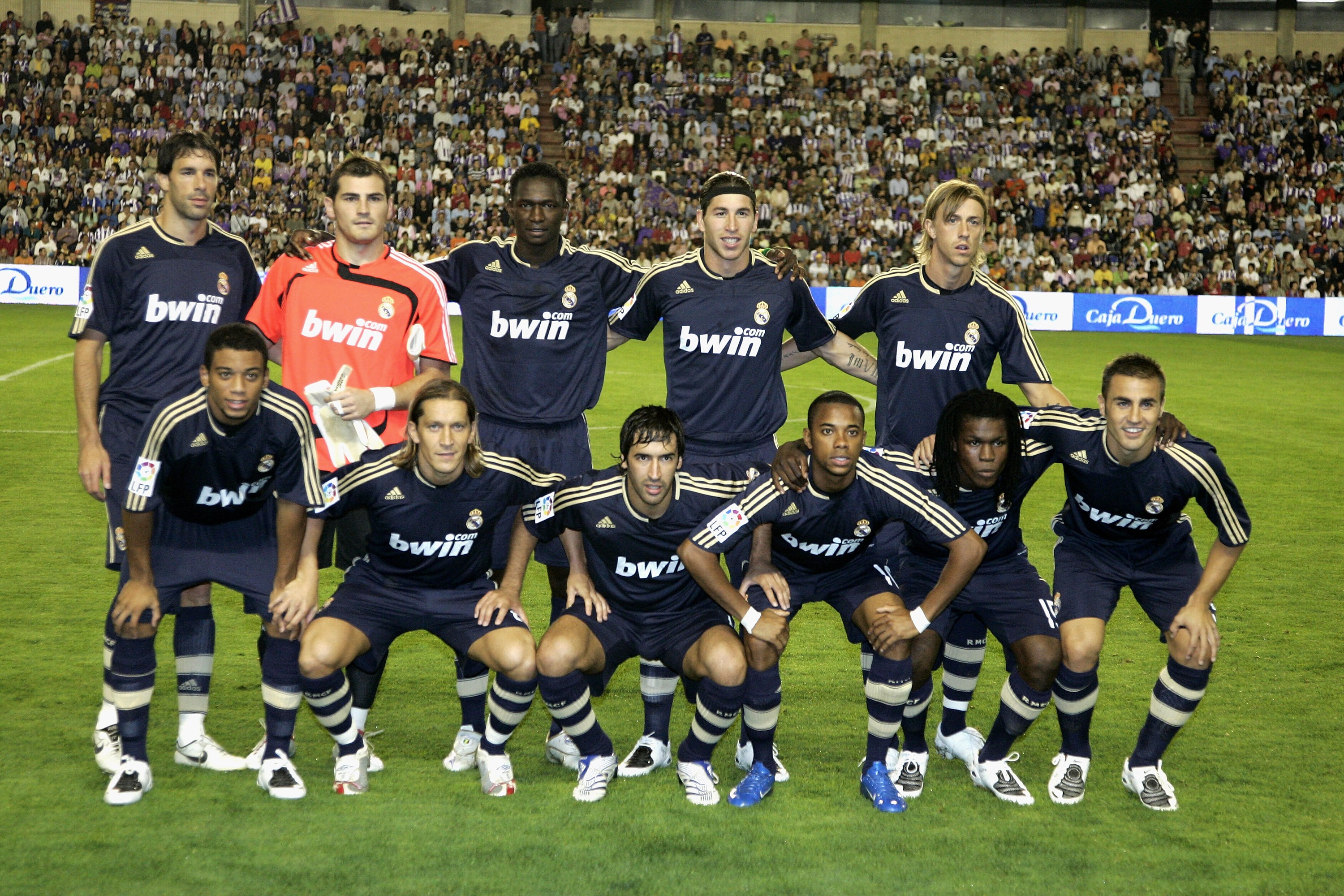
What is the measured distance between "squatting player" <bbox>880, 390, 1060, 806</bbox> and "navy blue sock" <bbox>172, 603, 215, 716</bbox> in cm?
284

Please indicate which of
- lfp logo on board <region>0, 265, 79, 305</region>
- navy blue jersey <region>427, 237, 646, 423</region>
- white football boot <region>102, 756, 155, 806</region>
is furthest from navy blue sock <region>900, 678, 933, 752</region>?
lfp logo on board <region>0, 265, 79, 305</region>

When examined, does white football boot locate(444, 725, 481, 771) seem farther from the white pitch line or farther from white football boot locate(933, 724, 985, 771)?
the white pitch line

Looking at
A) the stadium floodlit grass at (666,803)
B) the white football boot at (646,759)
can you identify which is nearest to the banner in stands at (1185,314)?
the stadium floodlit grass at (666,803)

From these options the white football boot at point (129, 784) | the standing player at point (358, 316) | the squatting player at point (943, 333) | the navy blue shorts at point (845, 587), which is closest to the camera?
the white football boot at point (129, 784)

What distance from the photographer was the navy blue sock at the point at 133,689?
4824 mm

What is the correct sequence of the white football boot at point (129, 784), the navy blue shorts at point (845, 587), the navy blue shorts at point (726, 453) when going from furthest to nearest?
the navy blue shorts at point (726, 453), the navy blue shorts at point (845, 587), the white football boot at point (129, 784)

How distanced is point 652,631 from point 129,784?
6.88ft

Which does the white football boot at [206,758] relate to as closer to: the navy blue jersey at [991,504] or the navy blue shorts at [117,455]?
the navy blue shorts at [117,455]

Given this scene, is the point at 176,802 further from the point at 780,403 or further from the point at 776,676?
the point at 780,403

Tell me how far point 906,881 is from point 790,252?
2.95 m

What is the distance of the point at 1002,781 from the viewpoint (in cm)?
506

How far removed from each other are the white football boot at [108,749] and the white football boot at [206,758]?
0.23 metres

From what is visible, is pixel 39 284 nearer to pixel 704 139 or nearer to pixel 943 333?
pixel 704 139

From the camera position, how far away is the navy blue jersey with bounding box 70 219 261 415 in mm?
5270
